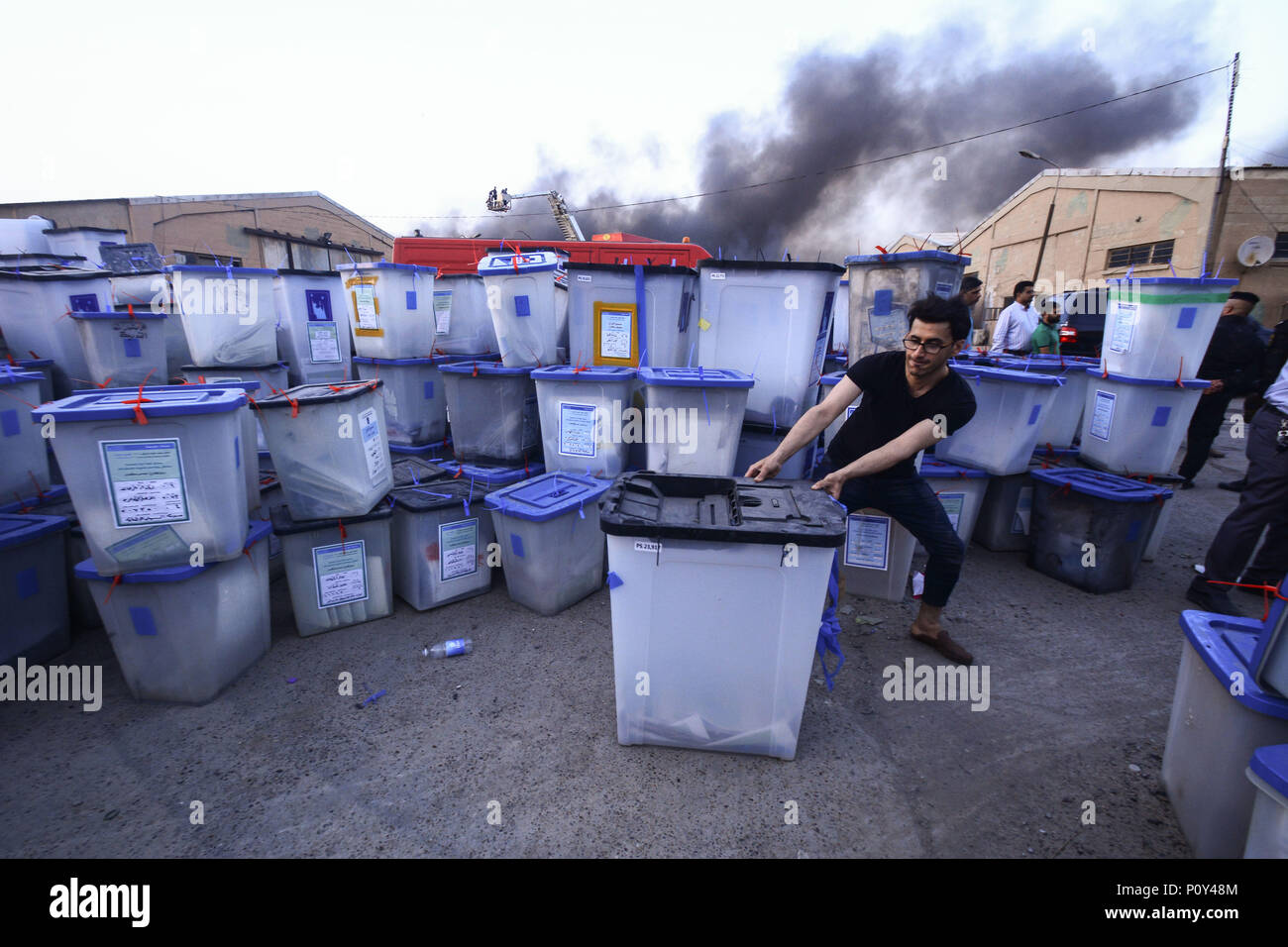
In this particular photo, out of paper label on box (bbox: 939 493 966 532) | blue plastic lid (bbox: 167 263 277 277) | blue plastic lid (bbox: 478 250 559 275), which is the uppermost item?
blue plastic lid (bbox: 478 250 559 275)

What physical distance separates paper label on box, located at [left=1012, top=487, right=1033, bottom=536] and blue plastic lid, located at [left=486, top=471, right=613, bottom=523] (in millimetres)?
3131

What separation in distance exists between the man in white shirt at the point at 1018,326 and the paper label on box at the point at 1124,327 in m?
2.12

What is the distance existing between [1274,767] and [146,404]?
12.5 ft

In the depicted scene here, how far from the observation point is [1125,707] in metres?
2.63

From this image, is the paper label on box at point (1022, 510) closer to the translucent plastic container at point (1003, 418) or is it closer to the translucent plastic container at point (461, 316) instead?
the translucent plastic container at point (1003, 418)

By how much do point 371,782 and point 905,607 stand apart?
3.12 m

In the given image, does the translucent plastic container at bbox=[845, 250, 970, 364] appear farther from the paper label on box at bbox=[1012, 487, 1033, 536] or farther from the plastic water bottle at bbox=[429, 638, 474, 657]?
the plastic water bottle at bbox=[429, 638, 474, 657]

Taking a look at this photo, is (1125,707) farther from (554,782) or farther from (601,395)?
(601,395)

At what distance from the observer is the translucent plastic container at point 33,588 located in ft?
8.58

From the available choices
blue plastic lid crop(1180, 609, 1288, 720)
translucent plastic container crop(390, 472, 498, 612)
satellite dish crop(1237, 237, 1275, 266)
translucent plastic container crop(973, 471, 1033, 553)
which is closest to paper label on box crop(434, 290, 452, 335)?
translucent plastic container crop(390, 472, 498, 612)

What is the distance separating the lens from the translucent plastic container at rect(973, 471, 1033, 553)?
4086mm

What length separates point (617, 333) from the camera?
3.82 m

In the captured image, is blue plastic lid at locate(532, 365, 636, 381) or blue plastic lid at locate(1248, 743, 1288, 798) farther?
blue plastic lid at locate(532, 365, 636, 381)

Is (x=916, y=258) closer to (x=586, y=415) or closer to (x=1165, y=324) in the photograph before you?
(x=1165, y=324)
